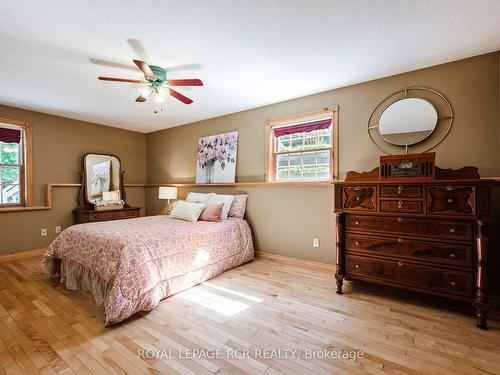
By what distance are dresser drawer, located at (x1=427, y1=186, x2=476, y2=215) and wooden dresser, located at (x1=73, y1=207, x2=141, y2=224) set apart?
473cm

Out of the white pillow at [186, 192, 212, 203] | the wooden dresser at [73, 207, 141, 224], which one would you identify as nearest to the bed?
the white pillow at [186, 192, 212, 203]

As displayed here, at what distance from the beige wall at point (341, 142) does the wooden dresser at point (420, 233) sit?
0.41 m

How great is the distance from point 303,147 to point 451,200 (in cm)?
186

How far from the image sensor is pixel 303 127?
11.4ft

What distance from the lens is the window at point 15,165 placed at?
3803mm

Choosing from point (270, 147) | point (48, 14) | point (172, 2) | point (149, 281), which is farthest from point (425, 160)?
point (48, 14)

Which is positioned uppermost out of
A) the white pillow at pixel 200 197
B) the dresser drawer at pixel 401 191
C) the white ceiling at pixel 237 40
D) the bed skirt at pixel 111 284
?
the white ceiling at pixel 237 40

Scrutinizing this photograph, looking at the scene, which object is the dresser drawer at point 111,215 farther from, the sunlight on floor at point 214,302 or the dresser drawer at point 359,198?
the dresser drawer at point 359,198

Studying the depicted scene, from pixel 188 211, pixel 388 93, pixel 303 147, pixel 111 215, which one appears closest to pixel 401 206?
pixel 388 93

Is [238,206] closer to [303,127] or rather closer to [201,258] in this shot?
[201,258]

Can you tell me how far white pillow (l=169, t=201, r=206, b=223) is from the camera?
3441 millimetres

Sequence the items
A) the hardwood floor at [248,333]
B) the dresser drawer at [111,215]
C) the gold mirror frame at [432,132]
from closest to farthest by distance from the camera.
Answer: the hardwood floor at [248,333], the gold mirror frame at [432,132], the dresser drawer at [111,215]

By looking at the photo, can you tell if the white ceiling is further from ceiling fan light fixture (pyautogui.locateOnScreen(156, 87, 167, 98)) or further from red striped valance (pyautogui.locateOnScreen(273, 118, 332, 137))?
red striped valance (pyautogui.locateOnScreen(273, 118, 332, 137))

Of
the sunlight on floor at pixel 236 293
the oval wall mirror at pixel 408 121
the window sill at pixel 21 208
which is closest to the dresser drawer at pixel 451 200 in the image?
the oval wall mirror at pixel 408 121
